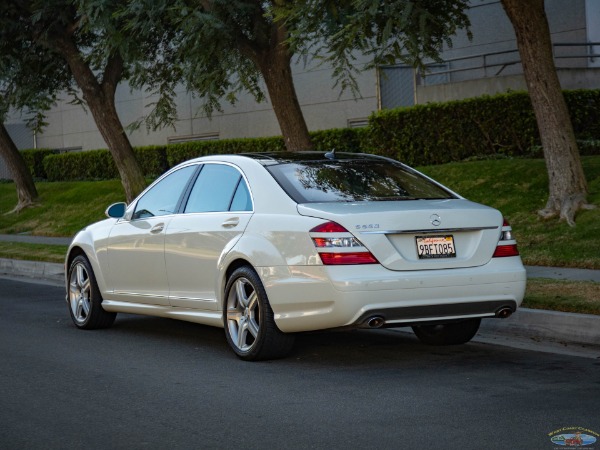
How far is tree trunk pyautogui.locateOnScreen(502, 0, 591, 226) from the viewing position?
589 inches

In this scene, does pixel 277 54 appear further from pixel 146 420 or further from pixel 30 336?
pixel 146 420

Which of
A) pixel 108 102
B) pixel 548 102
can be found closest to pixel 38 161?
pixel 108 102

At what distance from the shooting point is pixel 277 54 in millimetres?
16703

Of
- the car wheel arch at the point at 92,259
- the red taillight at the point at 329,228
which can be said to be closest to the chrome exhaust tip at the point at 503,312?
the red taillight at the point at 329,228

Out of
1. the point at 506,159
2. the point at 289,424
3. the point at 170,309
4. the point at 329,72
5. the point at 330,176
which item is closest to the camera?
the point at 289,424

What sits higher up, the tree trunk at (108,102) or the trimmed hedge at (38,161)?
the tree trunk at (108,102)

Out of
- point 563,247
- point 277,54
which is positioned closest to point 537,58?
point 563,247

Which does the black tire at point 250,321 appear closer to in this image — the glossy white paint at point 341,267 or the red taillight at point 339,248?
the glossy white paint at point 341,267

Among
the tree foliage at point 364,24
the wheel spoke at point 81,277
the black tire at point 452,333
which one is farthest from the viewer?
the tree foliage at point 364,24

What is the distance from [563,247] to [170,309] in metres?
6.55

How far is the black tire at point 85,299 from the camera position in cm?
1056

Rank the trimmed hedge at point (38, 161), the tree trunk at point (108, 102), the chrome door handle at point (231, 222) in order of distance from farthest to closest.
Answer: the trimmed hedge at point (38, 161)
the tree trunk at point (108, 102)
the chrome door handle at point (231, 222)

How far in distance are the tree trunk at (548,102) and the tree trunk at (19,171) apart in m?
19.0

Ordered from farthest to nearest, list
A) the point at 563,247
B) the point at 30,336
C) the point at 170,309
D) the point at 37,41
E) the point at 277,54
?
the point at 37,41 < the point at 277,54 < the point at 563,247 < the point at 30,336 < the point at 170,309
